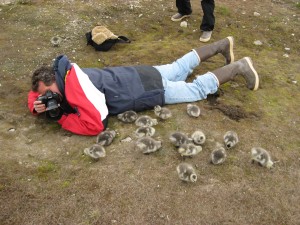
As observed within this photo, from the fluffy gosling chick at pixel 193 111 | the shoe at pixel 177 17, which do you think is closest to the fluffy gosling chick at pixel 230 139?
the fluffy gosling chick at pixel 193 111

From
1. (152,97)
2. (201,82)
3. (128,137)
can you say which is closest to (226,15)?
(201,82)

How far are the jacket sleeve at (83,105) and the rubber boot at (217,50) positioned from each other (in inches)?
99.4

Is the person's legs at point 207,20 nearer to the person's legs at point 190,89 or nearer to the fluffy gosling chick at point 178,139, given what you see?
the person's legs at point 190,89

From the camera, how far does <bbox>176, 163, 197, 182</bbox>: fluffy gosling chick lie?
500 centimetres

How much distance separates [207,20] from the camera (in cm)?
918

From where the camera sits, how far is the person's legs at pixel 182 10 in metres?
10.1

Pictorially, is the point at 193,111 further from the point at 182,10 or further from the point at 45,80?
the point at 182,10

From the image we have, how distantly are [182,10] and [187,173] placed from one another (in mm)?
6399

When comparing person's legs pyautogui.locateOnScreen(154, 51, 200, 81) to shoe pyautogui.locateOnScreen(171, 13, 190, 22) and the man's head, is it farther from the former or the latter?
shoe pyautogui.locateOnScreen(171, 13, 190, 22)

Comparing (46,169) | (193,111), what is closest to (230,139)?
(193,111)

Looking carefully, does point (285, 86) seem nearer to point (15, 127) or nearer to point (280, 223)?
point (280, 223)

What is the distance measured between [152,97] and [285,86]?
9.64ft

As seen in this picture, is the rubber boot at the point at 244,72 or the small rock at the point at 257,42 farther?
the small rock at the point at 257,42

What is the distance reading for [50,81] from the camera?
6.00 meters
